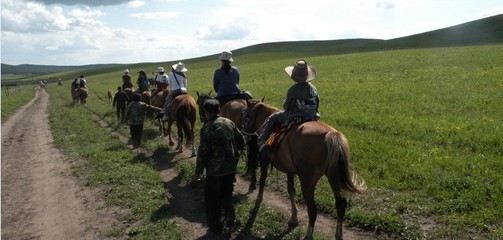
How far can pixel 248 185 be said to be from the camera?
10523 mm

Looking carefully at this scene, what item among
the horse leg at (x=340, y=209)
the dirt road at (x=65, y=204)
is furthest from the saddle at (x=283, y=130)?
the dirt road at (x=65, y=204)

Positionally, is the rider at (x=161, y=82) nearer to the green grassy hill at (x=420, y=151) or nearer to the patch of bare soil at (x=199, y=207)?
the green grassy hill at (x=420, y=151)

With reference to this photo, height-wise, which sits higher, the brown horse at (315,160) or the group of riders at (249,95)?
the group of riders at (249,95)

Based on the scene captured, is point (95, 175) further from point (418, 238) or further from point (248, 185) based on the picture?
point (418, 238)

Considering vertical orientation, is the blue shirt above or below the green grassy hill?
above

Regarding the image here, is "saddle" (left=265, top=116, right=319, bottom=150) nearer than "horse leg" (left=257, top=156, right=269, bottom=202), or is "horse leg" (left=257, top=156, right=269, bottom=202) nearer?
"saddle" (left=265, top=116, right=319, bottom=150)

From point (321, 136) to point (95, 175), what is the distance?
24.4ft

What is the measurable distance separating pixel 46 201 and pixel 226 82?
5.28 meters

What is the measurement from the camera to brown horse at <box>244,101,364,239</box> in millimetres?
6535

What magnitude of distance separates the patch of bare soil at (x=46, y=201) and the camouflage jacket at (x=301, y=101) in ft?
14.0

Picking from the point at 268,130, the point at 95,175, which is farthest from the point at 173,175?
the point at 268,130

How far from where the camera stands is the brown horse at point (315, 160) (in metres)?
6.54

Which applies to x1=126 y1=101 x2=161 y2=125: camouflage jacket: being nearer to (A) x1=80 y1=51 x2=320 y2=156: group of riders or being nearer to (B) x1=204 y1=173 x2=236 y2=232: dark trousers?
(A) x1=80 y1=51 x2=320 y2=156: group of riders

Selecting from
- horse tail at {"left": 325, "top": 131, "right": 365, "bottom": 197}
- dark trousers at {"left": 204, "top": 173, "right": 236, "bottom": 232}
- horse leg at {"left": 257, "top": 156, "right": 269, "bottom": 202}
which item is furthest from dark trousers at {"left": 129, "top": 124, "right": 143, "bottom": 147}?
horse tail at {"left": 325, "top": 131, "right": 365, "bottom": 197}
